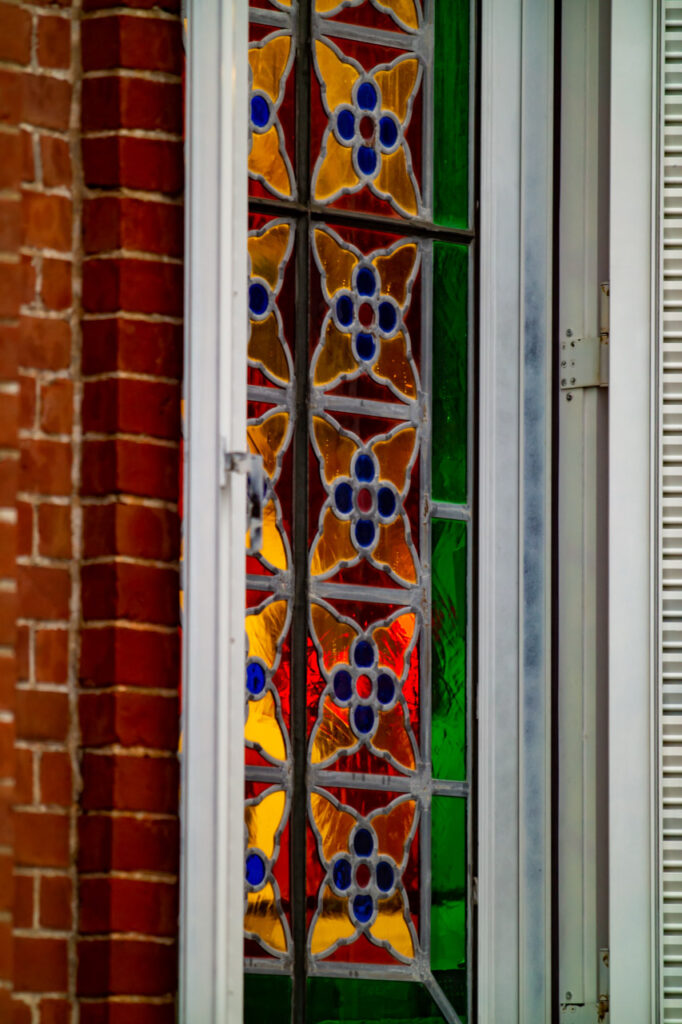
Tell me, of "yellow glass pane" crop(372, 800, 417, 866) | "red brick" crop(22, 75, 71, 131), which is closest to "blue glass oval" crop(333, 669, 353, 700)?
"yellow glass pane" crop(372, 800, 417, 866)

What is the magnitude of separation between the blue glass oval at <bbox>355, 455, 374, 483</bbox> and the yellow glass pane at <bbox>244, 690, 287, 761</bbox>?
0.44m

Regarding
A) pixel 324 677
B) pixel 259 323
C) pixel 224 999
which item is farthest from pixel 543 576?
pixel 224 999

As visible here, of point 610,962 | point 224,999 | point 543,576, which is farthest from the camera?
point 543,576

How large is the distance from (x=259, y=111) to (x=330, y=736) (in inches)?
45.8

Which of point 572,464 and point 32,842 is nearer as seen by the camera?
point 32,842

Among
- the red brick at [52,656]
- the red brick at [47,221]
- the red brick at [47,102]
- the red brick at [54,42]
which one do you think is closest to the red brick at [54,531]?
the red brick at [52,656]

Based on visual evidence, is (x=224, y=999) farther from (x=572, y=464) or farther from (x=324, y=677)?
(x=572, y=464)

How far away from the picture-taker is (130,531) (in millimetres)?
3154

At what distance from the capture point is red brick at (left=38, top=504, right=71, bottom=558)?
10.3 ft

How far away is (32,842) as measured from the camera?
3.07m

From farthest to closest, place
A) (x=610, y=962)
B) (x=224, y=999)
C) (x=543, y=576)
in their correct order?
1. (x=543, y=576)
2. (x=610, y=962)
3. (x=224, y=999)

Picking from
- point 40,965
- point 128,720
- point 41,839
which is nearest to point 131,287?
point 128,720

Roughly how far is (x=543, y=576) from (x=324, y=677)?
48 centimetres

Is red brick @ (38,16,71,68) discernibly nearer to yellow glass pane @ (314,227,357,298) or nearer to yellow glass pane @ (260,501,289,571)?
yellow glass pane @ (314,227,357,298)
